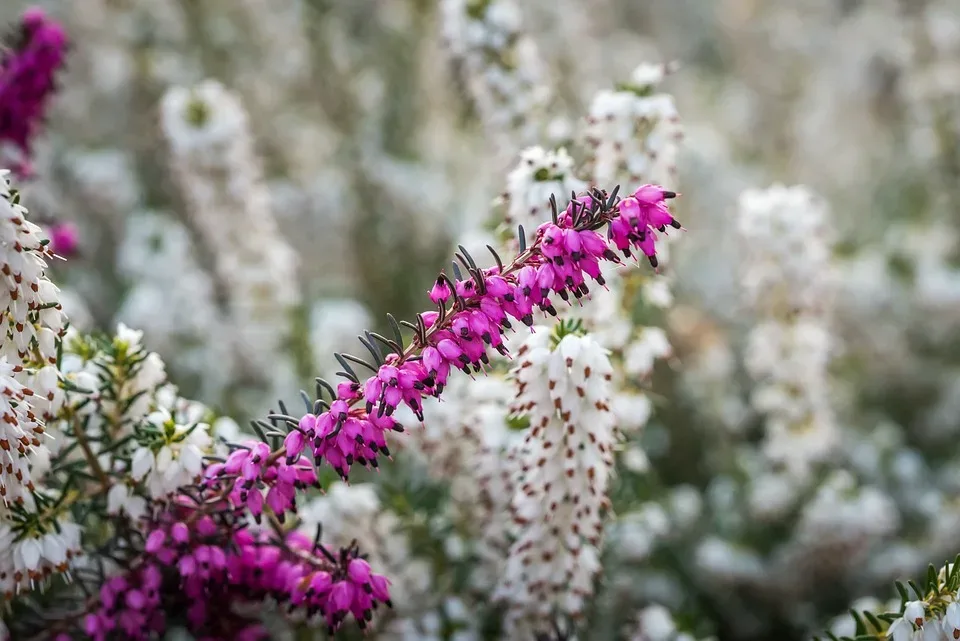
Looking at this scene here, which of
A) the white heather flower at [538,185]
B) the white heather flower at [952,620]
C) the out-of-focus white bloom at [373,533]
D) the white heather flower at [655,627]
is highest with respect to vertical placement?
the white heather flower at [538,185]

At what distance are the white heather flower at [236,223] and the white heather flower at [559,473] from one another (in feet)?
4.78

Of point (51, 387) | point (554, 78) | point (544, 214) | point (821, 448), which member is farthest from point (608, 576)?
point (554, 78)

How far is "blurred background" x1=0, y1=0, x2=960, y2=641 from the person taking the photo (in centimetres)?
248

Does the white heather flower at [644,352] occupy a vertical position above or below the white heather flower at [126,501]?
above

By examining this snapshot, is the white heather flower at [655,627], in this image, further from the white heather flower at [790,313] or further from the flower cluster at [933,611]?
the white heather flower at [790,313]

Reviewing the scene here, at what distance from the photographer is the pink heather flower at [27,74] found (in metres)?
2.28

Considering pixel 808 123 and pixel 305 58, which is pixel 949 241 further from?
pixel 305 58

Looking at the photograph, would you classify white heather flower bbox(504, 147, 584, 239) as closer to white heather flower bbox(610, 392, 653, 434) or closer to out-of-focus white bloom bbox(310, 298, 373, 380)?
white heather flower bbox(610, 392, 653, 434)

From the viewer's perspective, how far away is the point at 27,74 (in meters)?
2.28

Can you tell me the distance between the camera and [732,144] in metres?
4.78

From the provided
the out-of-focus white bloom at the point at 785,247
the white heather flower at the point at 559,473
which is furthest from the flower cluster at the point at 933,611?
the out-of-focus white bloom at the point at 785,247

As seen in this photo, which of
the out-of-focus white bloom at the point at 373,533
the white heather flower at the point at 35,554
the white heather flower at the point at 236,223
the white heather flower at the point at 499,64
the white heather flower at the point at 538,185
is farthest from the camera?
the white heather flower at the point at 236,223

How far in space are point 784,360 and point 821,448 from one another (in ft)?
1.00

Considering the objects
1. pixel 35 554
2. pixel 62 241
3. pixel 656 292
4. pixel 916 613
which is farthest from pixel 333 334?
pixel 916 613
